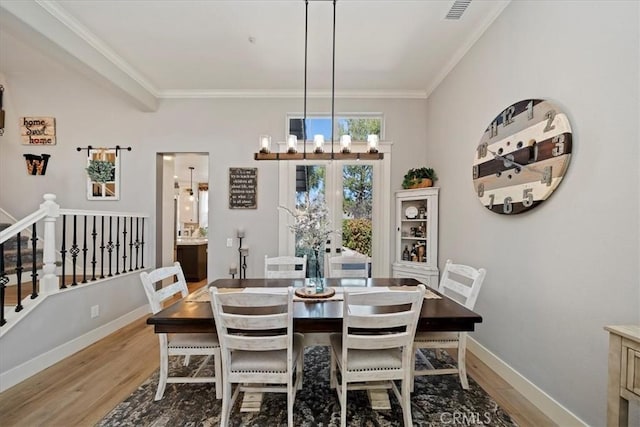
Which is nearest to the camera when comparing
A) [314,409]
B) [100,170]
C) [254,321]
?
[254,321]

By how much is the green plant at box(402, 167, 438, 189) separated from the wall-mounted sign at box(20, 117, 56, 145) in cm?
524

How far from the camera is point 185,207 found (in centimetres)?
1002

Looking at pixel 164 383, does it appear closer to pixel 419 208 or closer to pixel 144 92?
pixel 419 208

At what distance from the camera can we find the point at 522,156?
229 centimetres

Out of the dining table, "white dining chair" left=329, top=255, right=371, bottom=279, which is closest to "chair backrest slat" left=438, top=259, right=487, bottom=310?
the dining table

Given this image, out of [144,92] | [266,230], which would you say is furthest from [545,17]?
[144,92]

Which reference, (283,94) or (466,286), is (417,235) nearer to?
(466,286)

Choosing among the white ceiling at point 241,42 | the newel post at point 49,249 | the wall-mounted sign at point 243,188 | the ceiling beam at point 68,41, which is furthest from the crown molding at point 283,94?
the newel post at point 49,249

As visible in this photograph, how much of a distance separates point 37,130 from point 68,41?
94.4 inches

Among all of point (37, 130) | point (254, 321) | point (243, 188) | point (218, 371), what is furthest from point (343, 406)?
point (37, 130)

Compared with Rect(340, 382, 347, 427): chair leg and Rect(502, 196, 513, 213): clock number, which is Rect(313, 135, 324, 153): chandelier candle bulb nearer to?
Rect(502, 196, 513, 213): clock number

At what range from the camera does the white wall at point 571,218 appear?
5.27ft

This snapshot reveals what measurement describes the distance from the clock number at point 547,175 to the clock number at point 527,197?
13 centimetres

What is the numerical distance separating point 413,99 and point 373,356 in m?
3.77
